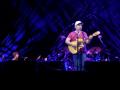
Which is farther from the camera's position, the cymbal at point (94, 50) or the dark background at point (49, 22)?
the dark background at point (49, 22)

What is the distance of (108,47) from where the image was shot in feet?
42.9

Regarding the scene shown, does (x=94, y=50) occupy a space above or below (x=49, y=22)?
below

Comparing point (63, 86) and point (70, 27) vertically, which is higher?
point (70, 27)

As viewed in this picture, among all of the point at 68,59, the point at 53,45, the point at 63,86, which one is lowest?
the point at 63,86

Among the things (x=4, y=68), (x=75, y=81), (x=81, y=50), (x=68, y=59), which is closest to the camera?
(x=75, y=81)

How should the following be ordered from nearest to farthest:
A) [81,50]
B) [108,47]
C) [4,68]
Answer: [4,68] → [81,50] → [108,47]

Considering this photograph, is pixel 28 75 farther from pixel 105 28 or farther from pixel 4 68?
pixel 105 28

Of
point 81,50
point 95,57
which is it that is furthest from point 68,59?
point 81,50

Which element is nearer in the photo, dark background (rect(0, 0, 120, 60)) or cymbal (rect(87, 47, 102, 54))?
cymbal (rect(87, 47, 102, 54))

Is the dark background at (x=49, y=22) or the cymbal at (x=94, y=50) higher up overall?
the dark background at (x=49, y=22)

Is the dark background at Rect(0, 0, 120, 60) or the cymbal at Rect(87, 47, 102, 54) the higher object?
the dark background at Rect(0, 0, 120, 60)

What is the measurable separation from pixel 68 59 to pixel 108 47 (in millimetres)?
2726

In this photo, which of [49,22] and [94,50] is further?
[49,22]

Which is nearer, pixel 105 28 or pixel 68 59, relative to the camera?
pixel 68 59
